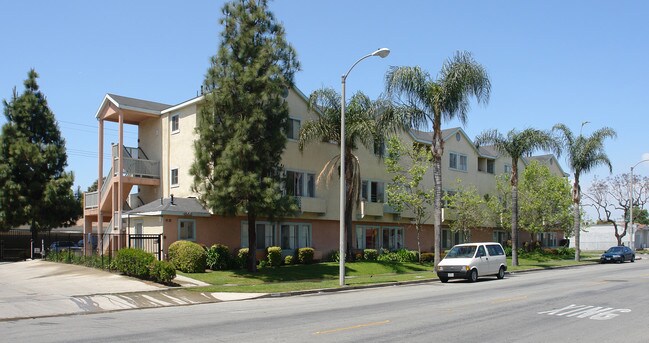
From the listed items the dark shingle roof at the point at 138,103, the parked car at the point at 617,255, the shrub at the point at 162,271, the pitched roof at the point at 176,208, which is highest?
the dark shingle roof at the point at 138,103

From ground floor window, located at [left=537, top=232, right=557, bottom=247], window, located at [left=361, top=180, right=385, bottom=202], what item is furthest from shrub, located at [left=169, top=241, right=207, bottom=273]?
ground floor window, located at [left=537, top=232, right=557, bottom=247]

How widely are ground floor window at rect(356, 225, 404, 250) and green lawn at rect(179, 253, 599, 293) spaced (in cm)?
476

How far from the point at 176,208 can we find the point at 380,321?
17.5 metres

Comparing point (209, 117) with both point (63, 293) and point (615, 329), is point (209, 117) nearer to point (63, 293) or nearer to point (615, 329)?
point (63, 293)

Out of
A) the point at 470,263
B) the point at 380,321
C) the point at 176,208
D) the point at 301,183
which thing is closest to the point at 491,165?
the point at 301,183

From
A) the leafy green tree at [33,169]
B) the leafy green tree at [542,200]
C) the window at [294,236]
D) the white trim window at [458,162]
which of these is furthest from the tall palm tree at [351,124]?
the leafy green tree at [542,200]

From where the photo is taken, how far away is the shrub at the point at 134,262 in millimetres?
23438

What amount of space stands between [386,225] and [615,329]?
29.2 m

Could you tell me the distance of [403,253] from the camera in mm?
37875

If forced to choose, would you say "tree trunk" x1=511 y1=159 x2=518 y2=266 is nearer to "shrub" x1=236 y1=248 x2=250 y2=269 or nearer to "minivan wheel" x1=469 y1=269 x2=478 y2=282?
"minivan wheel" x1=469 y1=269 x2=478 y2=282

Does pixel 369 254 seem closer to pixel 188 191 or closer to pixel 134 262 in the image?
pixel 188 191

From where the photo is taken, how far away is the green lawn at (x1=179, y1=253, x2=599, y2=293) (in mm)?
22983

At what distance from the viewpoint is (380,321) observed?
44.1 ft

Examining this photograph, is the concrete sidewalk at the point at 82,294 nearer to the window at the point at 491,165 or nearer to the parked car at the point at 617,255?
the window at the point at 491,165
